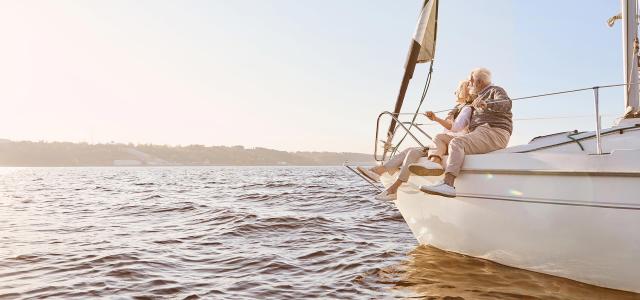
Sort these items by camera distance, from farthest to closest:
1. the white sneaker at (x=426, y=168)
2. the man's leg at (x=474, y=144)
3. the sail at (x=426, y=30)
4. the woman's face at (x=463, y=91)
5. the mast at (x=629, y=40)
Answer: the mast at (x=629, y=40) < the sail at (x=426, y=30) < the woman's face at (x=463, y=91) < the white sneaker at (x=426, y=168) < the man's leg at (x=474, y=144)

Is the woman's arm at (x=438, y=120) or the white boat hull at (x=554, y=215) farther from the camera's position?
the woman's arm at (x=438, y=120)

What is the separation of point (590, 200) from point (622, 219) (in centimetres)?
29

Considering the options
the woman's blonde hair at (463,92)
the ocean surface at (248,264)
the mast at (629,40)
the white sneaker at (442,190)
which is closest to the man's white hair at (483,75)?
the woman's blonde hair at (463,92)

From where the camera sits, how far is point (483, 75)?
5.75 meters

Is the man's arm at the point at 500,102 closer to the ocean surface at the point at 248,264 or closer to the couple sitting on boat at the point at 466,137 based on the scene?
the couple sitting on boat at the point at 466,137

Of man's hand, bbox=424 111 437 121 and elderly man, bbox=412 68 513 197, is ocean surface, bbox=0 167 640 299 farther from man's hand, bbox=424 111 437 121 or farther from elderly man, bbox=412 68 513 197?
man's hand, bbox=424 111 437 121

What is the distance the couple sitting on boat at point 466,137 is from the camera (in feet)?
17.4

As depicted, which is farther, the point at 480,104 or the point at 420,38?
the point at 420,38

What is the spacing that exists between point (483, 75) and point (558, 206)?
178 cm

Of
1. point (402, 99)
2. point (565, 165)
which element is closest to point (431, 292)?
point (565, 165)

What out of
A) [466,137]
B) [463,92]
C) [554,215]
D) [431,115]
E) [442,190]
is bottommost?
[554,215]

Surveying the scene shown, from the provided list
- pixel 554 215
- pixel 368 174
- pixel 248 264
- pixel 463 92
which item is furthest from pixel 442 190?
pixel 248 264

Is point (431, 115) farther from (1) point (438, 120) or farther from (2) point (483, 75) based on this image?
(2) point (483, 75)

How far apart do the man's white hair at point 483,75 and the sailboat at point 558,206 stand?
85cm
